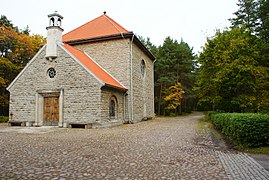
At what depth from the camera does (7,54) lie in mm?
23859

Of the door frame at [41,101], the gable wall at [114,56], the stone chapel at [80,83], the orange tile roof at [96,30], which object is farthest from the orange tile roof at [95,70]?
the door frame at [41,101]

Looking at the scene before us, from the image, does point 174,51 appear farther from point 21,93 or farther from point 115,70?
point 21,93

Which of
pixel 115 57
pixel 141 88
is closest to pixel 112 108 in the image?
pixel 115 57

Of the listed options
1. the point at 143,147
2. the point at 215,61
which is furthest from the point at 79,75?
the point at 215,61

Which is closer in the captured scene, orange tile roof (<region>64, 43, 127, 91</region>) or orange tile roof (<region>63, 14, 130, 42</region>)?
orange tile roof (<region>64, 43, 127, 91</region>)

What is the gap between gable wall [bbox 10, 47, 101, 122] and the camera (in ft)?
45.1

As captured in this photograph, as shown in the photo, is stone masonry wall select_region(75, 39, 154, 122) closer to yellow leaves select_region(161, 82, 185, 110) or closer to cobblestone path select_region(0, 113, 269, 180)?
cobblestone path select_region(0, 113, 269, 180)

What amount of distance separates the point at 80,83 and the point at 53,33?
4.39 m

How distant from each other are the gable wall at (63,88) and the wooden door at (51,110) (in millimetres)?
768

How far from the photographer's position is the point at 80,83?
14.1 metres

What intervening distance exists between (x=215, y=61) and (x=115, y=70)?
8.37 m

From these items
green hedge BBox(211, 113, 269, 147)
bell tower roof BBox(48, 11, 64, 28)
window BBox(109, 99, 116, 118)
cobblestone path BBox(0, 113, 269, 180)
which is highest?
bell tower roof BBox(48, 11, 64, 28)

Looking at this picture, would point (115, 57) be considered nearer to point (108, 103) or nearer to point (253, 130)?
point (108, 103)

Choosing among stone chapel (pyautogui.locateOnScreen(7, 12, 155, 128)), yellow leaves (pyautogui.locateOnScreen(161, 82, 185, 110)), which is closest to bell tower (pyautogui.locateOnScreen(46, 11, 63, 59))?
stone chapel (pyautogui.locateOnScreen(7, 12, 155, 128))
